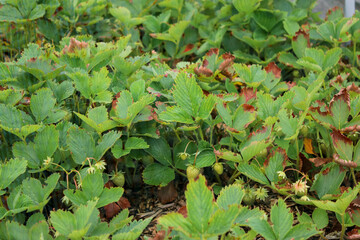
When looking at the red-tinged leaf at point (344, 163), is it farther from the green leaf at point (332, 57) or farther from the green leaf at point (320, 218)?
the green leaf at point (332, 57)

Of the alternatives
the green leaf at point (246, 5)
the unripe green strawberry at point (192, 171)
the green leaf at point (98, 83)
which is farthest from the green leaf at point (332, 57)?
the green leaf at point (98, 83)

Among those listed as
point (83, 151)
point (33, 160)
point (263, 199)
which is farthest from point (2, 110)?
point (263, 199)

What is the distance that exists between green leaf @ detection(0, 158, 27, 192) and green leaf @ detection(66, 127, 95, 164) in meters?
0.15

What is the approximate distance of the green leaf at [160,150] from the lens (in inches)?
54.4

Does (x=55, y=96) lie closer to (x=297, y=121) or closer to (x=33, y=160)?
(x=33, y=160)

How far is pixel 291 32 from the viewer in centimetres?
206

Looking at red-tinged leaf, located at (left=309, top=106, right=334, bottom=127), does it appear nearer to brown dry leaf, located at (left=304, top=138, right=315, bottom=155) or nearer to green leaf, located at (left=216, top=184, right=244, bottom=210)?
brown dry leaf, located at (left=304, top=138, right=315, bottom=155)

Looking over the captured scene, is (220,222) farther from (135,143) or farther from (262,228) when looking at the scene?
(135,143)

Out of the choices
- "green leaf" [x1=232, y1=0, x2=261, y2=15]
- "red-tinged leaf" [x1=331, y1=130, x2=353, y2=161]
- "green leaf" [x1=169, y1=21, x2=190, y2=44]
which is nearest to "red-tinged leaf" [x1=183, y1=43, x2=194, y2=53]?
"green leaf" [x1=169, y1=21, x2=190, y2=44]

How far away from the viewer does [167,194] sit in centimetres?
142

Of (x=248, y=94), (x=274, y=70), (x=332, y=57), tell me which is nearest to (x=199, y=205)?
(x=248, y=94)

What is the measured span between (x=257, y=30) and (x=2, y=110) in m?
1.37

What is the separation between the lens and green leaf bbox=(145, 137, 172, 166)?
54.4 inches

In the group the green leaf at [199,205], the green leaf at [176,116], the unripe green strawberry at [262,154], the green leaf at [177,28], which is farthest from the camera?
the green leaf at [177,28]
